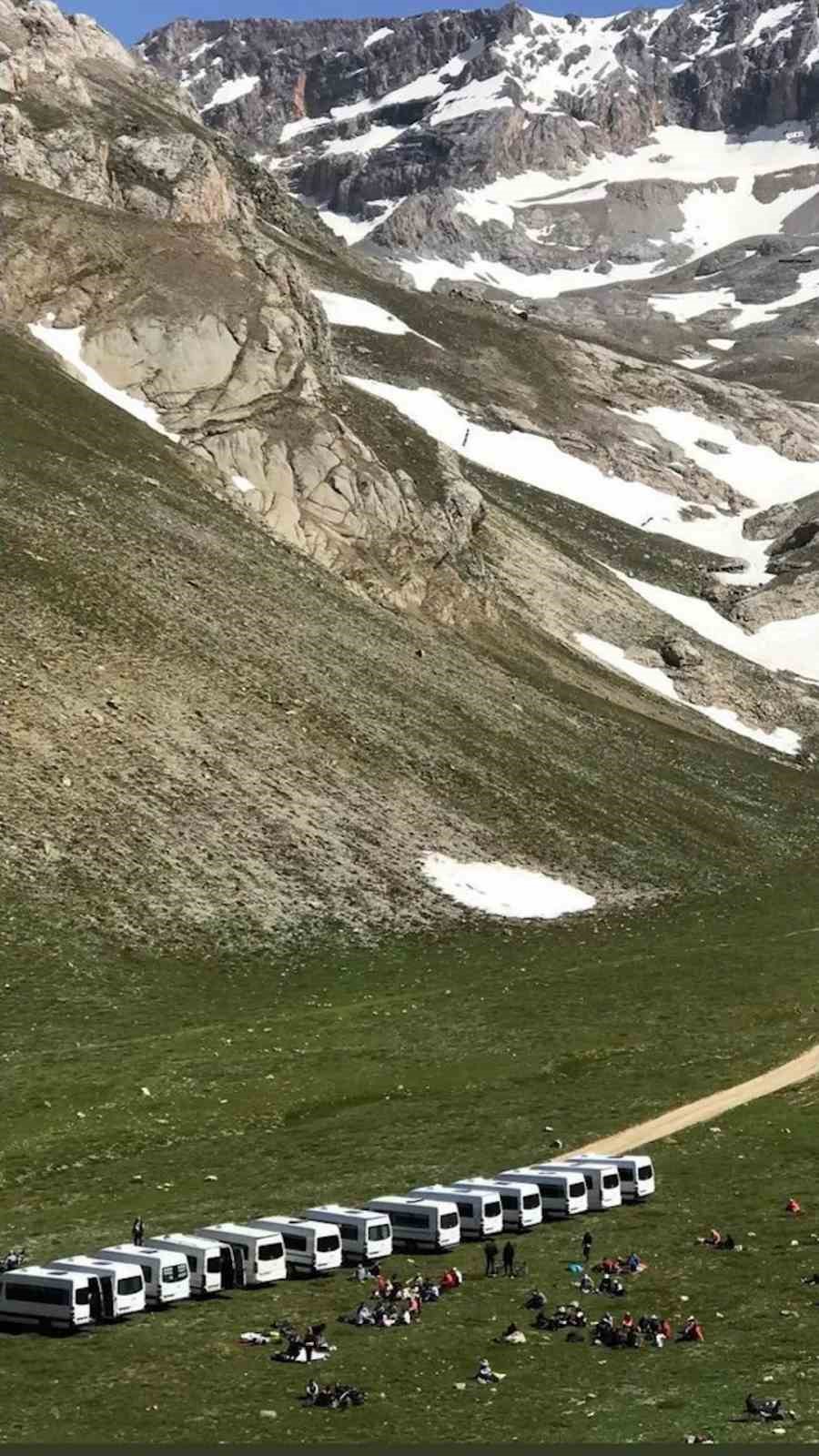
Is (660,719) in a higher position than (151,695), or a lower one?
lower

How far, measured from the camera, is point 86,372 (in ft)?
388

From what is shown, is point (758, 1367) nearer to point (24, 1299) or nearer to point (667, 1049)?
point (24, 1299)

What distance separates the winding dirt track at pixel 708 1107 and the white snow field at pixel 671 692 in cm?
7323

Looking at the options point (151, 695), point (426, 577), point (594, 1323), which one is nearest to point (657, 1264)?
point (594, 1323)

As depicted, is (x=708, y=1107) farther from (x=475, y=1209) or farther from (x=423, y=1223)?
(x=423, y=1223)

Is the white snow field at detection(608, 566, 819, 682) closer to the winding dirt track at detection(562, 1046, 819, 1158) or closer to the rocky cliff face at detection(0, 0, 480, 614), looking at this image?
the rocky cliff face at detection(0, 0, 480, 614)

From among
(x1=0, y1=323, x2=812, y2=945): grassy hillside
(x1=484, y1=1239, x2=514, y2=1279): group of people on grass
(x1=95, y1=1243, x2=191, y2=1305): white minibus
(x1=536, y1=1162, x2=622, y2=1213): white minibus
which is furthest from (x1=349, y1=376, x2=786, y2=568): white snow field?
(x1=95, y1=1243, x2=191, y2=1305): white minibus

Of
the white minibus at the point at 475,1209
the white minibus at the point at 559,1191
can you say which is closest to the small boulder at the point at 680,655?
the white minibus at the point at 559,1191

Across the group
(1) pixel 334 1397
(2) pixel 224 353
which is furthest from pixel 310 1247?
(2) pixel 224 353

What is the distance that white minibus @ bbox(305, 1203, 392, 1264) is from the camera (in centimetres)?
3847

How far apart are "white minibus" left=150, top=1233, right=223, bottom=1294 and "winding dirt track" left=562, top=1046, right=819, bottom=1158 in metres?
14.2

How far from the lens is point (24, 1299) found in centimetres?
3428

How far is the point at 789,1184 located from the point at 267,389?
87.1 m

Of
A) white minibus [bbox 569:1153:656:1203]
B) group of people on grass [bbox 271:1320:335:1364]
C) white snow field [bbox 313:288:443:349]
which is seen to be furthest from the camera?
white snow field [bbox 313:288:443:349]
